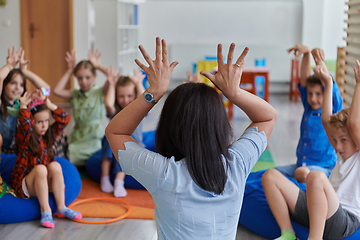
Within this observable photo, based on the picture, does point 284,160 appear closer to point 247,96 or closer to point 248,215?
point 248,215

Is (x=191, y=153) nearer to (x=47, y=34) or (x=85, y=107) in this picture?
(x=85, y=107)

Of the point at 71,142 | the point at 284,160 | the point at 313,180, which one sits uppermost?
the point at 313,180

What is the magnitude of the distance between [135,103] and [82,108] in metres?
2.28

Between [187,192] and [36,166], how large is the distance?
144 cm

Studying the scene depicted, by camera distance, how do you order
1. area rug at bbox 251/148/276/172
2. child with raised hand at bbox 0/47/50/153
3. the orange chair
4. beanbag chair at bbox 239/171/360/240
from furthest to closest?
the orange chair
area rug at bbox 251/148/276/172
child with raised hand at bbox 0/47/50/153
beanbag chair at bbox 239/171/360/240

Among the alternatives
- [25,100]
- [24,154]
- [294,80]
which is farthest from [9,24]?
[294,80]

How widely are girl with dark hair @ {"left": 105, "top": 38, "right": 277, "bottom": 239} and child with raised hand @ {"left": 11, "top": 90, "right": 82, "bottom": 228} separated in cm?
129

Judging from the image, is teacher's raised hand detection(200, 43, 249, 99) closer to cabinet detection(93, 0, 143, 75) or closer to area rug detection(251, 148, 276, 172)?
area rug detection(251, 148, 276, 172)

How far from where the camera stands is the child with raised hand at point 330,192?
70.9 inches

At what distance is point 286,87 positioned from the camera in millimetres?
8133

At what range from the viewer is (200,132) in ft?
3.73

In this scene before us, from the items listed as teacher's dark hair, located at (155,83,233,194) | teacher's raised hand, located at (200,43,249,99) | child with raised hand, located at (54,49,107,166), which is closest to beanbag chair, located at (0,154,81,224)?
child with raised hand, located at (54,49,107,166)

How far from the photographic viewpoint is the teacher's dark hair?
1123mm

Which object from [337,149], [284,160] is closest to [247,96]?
[337,149]
